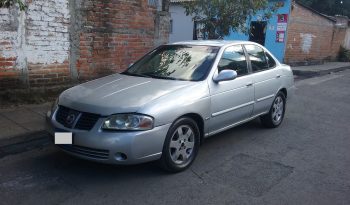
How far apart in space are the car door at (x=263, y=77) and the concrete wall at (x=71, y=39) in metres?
3.36

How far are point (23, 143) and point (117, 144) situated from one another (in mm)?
2034

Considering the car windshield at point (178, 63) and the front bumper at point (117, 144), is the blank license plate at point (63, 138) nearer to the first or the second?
the front bumper at point (117, 144)

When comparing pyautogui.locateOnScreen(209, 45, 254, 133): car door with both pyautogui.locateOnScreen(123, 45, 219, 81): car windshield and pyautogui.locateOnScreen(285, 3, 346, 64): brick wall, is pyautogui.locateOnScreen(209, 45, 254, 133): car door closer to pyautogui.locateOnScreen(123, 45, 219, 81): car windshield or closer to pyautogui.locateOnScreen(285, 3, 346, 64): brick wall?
pyautogui.locateOnScreen(123, 45, 219, 81): car windshield

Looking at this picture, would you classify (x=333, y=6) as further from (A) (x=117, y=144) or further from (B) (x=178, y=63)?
(A) (x=117, y=144)

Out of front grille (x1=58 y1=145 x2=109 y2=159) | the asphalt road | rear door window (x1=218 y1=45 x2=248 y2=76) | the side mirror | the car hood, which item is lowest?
the asphalt road

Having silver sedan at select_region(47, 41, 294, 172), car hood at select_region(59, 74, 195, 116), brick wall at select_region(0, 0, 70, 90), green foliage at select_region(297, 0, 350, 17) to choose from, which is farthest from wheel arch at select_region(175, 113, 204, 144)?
green foliage at select_region(297, 0, 350, 17)

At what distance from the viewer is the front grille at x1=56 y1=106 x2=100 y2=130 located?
387 cm

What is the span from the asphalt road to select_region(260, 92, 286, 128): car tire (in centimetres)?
48

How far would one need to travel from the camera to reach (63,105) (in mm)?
4223

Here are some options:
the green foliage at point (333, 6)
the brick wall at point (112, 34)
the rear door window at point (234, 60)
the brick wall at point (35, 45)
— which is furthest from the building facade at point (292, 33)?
the green foliage at point (333, 6)

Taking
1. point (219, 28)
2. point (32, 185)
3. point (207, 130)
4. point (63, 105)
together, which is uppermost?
point (219, 28)

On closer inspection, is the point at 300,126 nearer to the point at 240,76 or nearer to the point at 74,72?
the point at 240,76

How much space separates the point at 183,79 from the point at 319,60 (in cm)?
1865

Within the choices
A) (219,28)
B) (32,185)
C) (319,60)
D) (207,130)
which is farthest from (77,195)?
(319,60)
